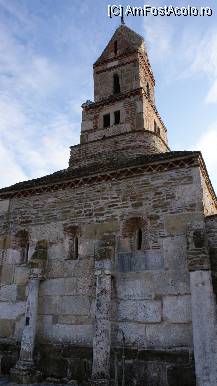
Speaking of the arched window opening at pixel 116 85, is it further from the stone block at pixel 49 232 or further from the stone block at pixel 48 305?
the stone block at pixel 48 305

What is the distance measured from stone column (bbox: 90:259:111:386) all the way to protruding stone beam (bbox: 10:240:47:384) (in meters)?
1.73

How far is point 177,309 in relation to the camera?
7191 mm

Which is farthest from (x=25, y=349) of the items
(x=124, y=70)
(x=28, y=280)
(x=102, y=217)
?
(x=124, y=70)

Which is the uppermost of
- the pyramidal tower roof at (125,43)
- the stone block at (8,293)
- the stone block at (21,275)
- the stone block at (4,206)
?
the pyramidal tower roof at (125,43)

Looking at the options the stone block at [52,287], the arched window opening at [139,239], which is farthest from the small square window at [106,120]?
the stone block at [52,287]

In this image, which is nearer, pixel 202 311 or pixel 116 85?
pixel 202 311

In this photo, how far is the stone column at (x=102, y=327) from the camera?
700 centimetres

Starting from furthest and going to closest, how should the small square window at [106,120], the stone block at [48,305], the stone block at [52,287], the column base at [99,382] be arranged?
the small square window at [106,120]
the stone block at [52,287]
the stone block at [48,305]
the column base at [99,382]

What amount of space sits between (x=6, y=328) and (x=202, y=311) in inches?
216

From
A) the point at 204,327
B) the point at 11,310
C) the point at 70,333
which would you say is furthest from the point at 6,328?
the point at 204,327

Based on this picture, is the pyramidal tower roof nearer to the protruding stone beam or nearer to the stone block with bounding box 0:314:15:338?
the protruding stone beam

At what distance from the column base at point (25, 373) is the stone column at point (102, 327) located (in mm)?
1630

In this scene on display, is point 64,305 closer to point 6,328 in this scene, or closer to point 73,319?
point 73,319

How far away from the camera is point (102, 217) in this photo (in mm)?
8883
